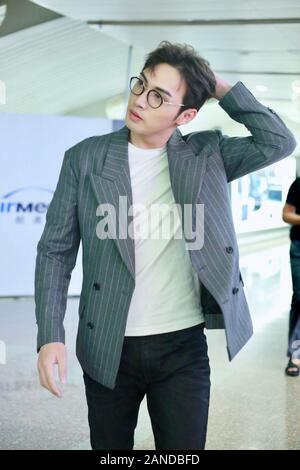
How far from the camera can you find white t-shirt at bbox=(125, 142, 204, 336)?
176 cm

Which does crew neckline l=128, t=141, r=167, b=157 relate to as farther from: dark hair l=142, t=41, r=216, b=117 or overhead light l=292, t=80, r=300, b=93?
→ overhead light l=292, t=80, r=300, b=93

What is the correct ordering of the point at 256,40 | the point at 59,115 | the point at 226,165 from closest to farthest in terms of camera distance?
1. the point at 226,165
2. the point at 256,40
3. the point at 59,115

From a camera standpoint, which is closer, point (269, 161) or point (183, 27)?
point (269, 161)

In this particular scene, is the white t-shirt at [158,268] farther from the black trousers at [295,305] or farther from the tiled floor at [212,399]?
the black trousers at [295,305]

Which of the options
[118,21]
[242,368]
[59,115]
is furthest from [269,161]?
[59,115]

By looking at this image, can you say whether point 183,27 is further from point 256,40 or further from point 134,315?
point 134,315

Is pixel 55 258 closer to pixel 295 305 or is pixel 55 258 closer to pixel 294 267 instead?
pixel 294 267

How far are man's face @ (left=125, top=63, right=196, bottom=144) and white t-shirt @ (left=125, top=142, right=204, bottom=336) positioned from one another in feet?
0.35

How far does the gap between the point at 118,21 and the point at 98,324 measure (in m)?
2.81

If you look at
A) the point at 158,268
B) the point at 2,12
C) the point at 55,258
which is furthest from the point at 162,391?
the point at 2,12

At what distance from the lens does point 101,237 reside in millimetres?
1753

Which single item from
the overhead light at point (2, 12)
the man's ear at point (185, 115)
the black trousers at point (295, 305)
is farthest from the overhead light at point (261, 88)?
the overhead light at point (2, 12)

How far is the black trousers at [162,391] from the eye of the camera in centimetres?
175

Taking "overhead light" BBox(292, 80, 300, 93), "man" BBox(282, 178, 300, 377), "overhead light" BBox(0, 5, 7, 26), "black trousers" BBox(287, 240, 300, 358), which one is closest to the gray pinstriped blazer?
"overhead light" BBox(292, 80, 300, 93)
